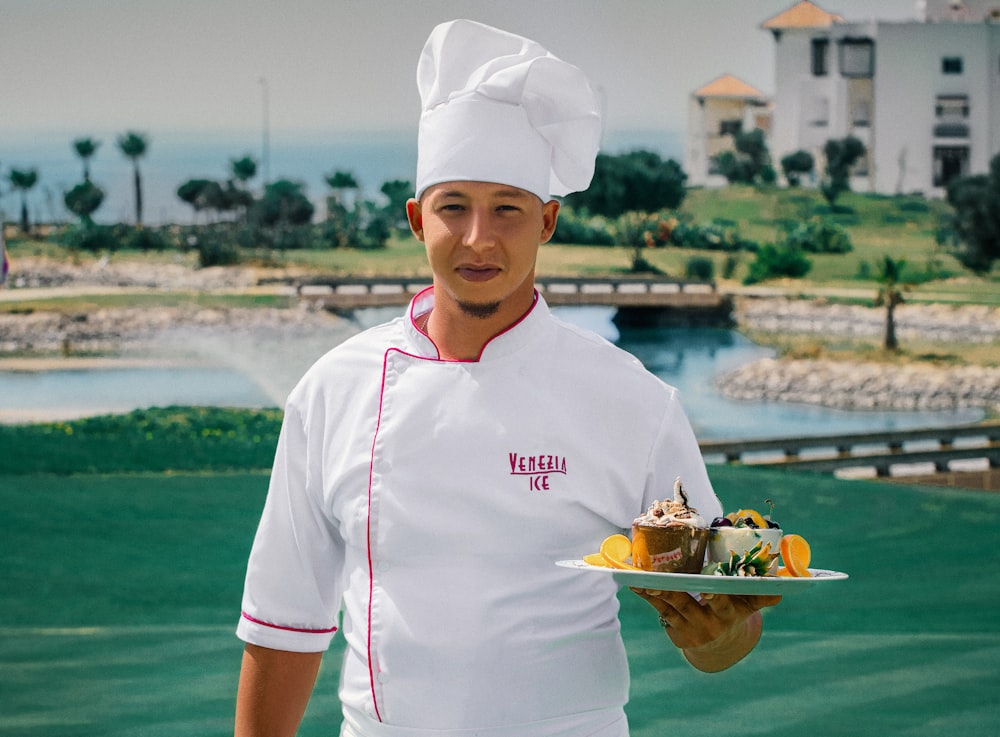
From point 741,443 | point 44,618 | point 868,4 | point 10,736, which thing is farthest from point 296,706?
point 868,4

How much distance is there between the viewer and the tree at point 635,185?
9789 mm

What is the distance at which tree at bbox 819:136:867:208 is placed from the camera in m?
9.71

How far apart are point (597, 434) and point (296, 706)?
400 mm

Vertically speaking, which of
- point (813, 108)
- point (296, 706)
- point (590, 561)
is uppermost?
point (813, 108)

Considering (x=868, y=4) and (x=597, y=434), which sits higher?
(x=868, y=4)

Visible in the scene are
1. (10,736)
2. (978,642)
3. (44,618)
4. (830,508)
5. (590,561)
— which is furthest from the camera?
(830,508)

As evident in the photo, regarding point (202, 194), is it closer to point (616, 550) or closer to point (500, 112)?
point (500, 112)

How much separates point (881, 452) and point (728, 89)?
2.47 meters

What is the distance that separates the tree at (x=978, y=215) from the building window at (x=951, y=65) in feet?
1.96

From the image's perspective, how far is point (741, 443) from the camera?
31.3ft

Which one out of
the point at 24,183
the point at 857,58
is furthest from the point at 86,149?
the point at 857,58

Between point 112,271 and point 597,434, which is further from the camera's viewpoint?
point 112,271

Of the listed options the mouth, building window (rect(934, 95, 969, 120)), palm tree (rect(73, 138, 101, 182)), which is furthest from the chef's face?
palm tree (rect(73, 138, 101, 182))

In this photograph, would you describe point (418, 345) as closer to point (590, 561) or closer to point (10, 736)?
point (590, 561)
